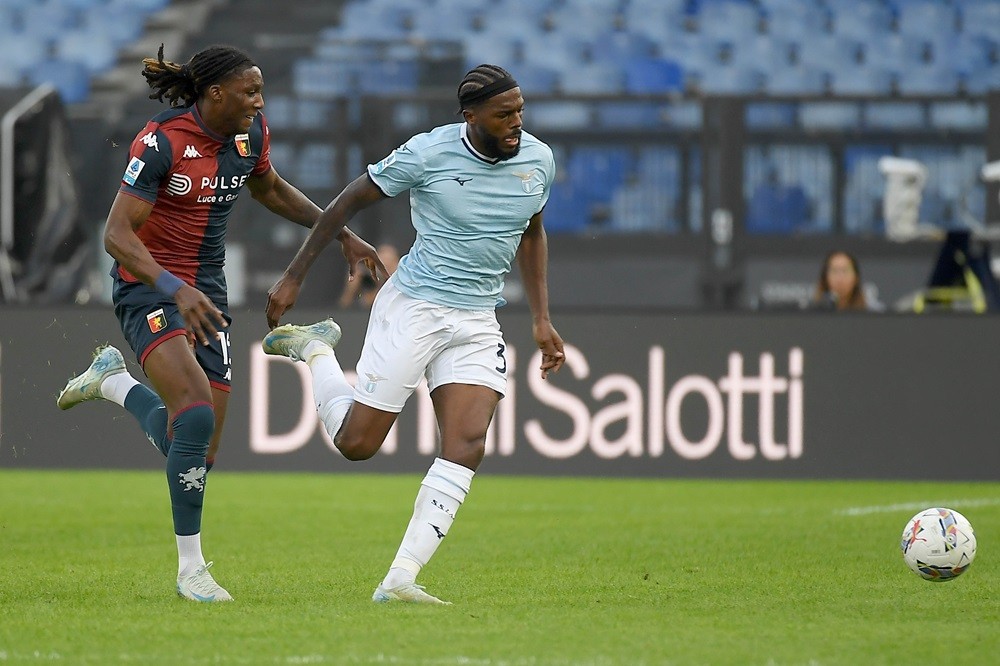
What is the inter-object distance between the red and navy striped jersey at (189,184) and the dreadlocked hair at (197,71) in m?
0.09

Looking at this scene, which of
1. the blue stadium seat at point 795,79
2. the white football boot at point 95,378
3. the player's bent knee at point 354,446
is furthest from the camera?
the blue stadium seat at point 795,79

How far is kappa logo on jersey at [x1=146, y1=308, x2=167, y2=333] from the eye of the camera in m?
6.22

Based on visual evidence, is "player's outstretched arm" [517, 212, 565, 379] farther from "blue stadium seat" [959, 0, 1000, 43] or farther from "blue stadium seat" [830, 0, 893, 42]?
"blue stadium seat" [959, 0, 1000, 43]

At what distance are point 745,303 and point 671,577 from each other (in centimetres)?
570

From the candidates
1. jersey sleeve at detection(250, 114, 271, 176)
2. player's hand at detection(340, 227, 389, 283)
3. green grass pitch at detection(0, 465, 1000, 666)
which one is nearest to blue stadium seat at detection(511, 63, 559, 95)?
green grass pitch at detection(0, 465, 1000, 666)

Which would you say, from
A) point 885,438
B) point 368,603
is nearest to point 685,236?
point 885,438

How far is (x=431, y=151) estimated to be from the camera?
6.15 m

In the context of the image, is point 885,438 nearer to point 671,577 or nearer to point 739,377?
point 739,377

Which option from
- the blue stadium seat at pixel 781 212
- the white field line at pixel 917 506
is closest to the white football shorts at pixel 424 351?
the white field line at pixel 917 506

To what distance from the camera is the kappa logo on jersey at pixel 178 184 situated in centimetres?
623

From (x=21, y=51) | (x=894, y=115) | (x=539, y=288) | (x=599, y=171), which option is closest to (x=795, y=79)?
(x=894, y=115)

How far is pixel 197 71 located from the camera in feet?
20.5

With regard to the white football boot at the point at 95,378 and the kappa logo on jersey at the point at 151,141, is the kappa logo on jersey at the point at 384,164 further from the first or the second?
the white football boot at the point at 95,378

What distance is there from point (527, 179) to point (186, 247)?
1.39 metres
